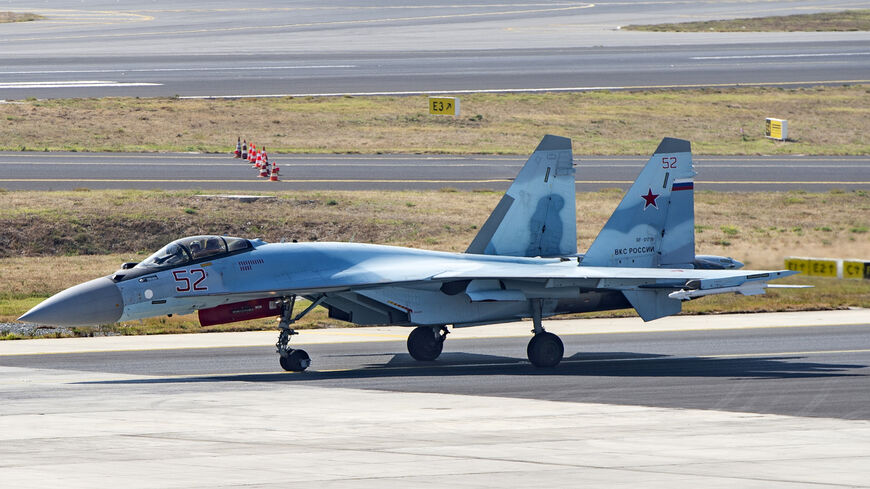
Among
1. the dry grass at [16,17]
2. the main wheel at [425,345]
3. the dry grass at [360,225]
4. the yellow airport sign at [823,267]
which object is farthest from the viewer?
the dry grass at [16,17]

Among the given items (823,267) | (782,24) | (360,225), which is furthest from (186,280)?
(782,24)

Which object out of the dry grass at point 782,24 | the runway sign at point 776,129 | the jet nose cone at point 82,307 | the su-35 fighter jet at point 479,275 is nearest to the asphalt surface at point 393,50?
the dry grass at point 782,24

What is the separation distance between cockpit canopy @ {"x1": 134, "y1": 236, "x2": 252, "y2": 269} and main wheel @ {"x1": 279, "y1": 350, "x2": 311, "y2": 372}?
7.98ft

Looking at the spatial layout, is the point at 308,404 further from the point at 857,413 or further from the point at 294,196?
the point at 294,196

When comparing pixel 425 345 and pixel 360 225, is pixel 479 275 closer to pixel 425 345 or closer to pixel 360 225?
pixel 425 345

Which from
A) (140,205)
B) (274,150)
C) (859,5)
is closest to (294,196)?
(140,205)

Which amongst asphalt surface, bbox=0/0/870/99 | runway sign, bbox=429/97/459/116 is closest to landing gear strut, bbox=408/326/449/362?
runway sign, bbox=429/97/459/116

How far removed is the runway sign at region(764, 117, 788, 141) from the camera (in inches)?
2621

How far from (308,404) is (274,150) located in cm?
4135

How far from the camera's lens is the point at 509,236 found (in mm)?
28234

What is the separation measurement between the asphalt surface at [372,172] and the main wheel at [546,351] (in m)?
25.4

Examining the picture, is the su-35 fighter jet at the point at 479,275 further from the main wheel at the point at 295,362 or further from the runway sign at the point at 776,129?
the runway sign at the point at 776,129

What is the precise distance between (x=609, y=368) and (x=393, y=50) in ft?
258

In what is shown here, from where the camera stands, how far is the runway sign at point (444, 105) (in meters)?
68.9
